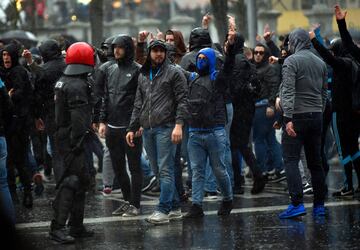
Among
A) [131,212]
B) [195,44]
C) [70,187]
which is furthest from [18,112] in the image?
[70,187]

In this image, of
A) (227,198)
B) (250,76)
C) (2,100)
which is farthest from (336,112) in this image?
(2,100)

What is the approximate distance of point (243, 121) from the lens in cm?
1316

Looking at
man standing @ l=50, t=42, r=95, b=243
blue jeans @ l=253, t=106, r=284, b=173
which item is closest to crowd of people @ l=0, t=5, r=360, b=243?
man standing @ l=50, t=42, r=95, b=243

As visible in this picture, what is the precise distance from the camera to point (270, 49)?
49.9ft

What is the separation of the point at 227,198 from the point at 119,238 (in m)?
1.66

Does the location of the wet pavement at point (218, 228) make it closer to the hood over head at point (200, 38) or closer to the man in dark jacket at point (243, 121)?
the man in dark jacket at point (243, 121)

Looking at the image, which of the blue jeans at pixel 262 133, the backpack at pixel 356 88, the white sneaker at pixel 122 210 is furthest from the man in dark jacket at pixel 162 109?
the blue jeans at pixel 262 133

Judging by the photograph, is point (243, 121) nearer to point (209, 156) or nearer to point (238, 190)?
point (238, 190)

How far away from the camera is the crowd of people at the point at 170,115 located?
9.91 m

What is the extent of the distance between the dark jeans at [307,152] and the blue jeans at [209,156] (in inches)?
26.8

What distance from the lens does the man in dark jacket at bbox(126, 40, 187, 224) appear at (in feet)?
34.8

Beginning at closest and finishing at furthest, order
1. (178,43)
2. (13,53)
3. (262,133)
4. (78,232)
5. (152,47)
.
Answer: (78,232)
(152,47)
(13,53)
(178,43)
(262,133)

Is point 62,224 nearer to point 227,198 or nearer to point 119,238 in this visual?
point 119,238

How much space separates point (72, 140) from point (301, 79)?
2.54 metres
